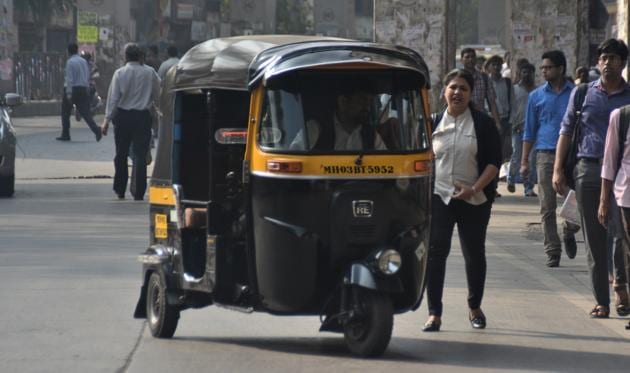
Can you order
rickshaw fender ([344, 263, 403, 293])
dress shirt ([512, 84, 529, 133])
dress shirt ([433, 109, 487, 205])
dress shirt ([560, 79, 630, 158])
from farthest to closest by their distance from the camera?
dress shirt ([512, 84, 529, 133]) < dress shirt ([560, 79, 630, 158]) < dress shirt ([433, 109, 487, 205]) < rickshaw fender ([344, 263, 403, 293])

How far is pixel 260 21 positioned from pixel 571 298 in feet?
205

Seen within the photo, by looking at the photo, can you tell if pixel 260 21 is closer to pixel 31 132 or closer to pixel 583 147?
pixel 31 132

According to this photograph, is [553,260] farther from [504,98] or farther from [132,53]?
[504,98]

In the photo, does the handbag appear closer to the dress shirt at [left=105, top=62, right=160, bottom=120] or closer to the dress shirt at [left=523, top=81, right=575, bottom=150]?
the dress shirt at [left=523, top=81, right=575, bottom=150]

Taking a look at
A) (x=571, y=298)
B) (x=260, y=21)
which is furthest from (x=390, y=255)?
(x=260, y=21)

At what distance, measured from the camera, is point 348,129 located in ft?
29.1

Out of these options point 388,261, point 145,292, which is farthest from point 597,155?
point 145,292

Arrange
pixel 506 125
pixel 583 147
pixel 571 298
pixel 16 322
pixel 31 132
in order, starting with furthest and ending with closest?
pixel 31 132
pixel 506 125
pixel 571 298
pixel 583 147
pixel 16 322

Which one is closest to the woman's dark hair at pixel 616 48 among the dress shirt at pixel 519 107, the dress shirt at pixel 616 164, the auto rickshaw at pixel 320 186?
the dress shirt at pixel 616 164

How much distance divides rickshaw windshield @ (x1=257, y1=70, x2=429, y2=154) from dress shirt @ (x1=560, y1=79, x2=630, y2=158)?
2.12 metres

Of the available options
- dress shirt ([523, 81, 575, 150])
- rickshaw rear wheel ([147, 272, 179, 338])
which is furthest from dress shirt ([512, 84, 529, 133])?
rickshaw rear wheel ([147, 272, 179, 338])

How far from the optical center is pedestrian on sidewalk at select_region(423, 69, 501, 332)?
32.8ft

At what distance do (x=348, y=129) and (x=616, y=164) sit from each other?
209cm

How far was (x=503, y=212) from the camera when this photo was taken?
1909 centimetres
